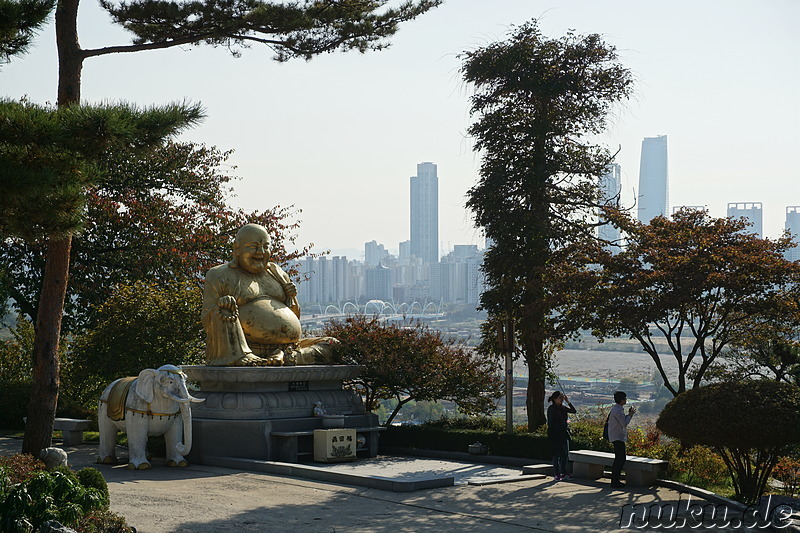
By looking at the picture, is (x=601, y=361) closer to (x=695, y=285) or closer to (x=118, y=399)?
(x=695, y=285)

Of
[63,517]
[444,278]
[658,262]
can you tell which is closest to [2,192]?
[63,517]

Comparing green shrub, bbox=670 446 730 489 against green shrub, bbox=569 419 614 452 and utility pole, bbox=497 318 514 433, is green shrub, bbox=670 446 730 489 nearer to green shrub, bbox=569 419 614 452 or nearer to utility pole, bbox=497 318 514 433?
green shrub, bbox=569 419 614 452

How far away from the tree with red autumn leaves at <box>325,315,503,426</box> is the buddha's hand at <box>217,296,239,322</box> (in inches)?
81.8

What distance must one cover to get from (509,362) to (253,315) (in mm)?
3914

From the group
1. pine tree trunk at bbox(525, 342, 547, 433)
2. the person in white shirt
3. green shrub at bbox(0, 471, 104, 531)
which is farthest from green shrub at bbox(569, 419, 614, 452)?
green shrub at bbox(0, 471, 104, 531)

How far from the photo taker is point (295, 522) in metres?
8.83

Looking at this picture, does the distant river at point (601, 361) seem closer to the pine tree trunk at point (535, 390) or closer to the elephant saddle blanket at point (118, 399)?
the pine tree trunk at point (535, 390)

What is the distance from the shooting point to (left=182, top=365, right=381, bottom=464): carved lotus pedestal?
522 inches

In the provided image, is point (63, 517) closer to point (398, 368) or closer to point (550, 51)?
point (398, 368)

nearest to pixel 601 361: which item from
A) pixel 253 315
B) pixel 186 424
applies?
pixel 253 315

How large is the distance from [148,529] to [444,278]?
11937 cm

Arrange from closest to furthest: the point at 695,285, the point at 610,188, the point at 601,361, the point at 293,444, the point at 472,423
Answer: the point at 695,285, the point at 293,444, the point at 472,423, the point at 610,188, the point at 601,361

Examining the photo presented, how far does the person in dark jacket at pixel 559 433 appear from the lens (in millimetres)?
11727

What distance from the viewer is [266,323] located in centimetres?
1441
